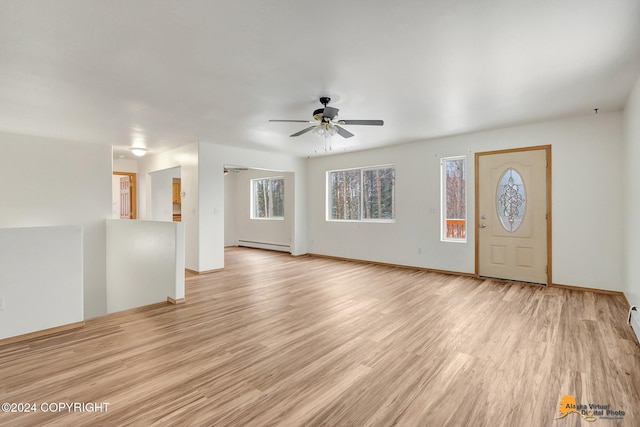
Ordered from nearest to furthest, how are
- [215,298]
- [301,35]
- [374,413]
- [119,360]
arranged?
[374,413], [301,35], [119,360], [215,298]

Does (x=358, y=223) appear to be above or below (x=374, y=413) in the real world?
above

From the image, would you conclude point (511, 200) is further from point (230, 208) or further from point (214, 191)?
point (230, 208)

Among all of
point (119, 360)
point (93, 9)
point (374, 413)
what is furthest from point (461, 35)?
point (119, 360)

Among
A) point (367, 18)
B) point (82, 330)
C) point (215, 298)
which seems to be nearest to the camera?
point (367, 18)

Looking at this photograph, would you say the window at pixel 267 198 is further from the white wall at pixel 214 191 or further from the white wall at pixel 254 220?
the white wall at pixel 214 191

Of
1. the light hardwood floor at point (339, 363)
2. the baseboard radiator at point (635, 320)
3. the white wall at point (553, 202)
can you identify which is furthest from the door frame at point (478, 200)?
the baseboard radiator at point (635, 320)

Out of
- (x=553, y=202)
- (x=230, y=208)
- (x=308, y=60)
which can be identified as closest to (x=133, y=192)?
(x=230, y=208)

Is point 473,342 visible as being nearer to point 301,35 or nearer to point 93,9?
point 301,35

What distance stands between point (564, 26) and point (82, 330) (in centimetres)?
514

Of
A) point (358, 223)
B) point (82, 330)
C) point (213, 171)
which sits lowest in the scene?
point (82, 330)

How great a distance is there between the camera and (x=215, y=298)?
13.9 ft

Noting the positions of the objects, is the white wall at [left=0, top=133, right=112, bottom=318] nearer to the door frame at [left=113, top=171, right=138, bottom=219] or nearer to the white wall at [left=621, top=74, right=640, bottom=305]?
the door frame at [left=113, top=171, right=138, bottom=219]

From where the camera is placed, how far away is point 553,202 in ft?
15.3

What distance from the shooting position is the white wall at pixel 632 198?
10.3 ft
